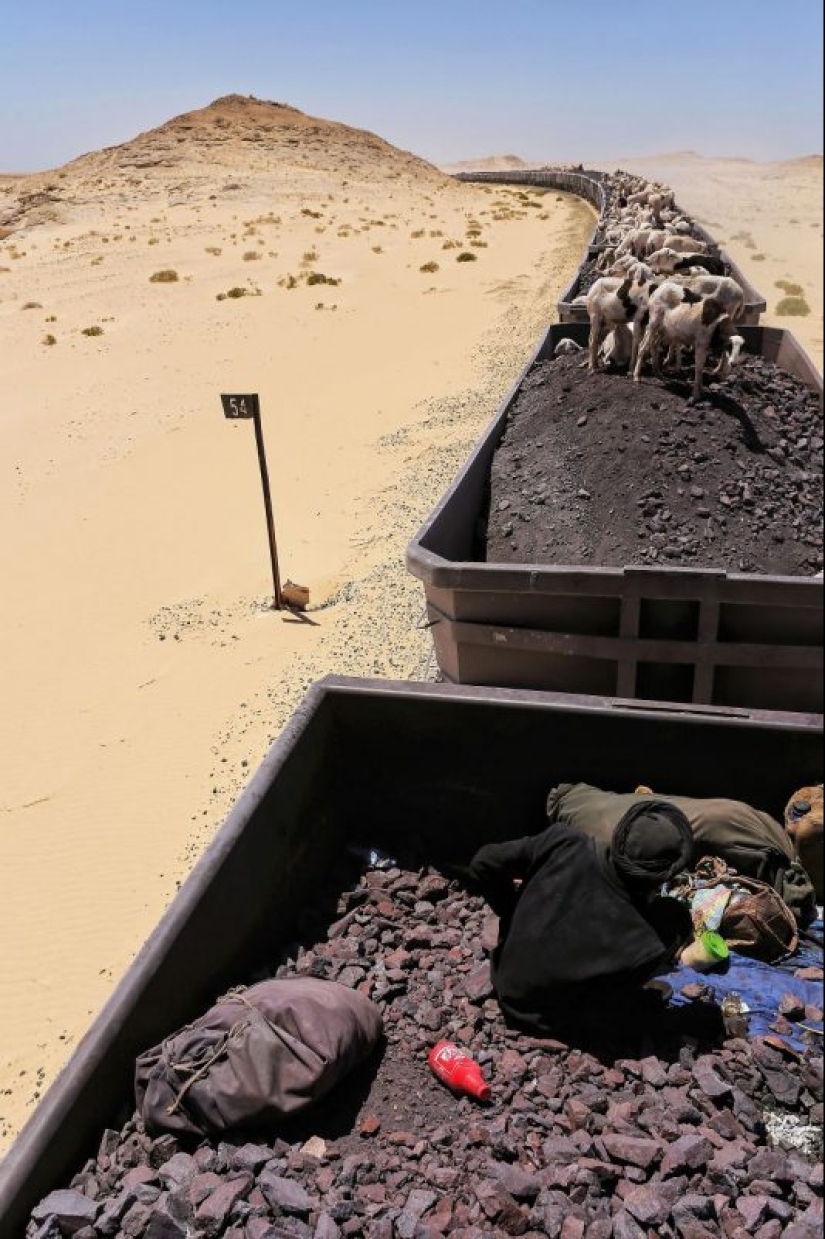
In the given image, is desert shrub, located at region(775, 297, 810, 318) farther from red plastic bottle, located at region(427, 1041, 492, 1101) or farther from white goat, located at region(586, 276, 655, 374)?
red plastic bottle, located at region(427, 1041, 492, 1101)

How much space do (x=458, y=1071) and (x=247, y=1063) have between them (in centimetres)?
79

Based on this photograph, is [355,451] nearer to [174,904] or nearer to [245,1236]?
[174,904]

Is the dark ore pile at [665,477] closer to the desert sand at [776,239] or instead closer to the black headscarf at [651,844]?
the desert sand at [776,239]

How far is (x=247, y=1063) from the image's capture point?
3.07m

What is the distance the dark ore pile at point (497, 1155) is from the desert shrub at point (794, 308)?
814 inches

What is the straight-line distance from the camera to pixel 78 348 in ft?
70.7

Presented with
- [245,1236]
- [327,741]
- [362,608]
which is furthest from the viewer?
[362,608]

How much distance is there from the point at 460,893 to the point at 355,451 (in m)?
9.29

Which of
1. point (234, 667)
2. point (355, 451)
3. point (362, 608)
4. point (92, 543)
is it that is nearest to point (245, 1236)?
point (234, 667)

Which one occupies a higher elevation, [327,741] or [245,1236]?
[327,741]

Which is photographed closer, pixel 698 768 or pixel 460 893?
pixel 698 768

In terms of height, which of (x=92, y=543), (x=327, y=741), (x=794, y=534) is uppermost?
(x=794, y=534)

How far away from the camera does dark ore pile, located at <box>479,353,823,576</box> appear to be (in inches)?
193

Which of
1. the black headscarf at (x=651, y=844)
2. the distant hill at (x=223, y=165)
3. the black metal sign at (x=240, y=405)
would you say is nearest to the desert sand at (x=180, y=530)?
the black metal sign at (x=240, y=405)
